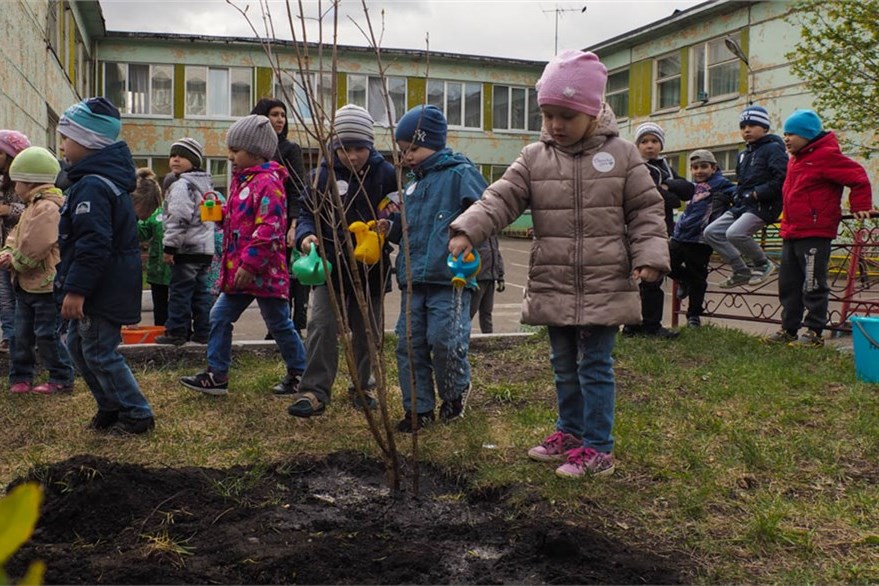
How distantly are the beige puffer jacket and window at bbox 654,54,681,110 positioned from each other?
75.2 ft

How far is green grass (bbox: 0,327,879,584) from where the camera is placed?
2828 mm

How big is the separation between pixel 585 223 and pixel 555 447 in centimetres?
99

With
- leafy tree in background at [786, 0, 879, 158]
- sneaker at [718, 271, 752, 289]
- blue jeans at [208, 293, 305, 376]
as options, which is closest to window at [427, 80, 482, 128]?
leafy tree in background at [786, 0, 879, 158]

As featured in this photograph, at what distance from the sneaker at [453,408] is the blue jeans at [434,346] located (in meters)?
0.03

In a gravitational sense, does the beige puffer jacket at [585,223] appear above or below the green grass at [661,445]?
above

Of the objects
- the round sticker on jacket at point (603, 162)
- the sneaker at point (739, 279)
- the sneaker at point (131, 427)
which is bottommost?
the sneaker at point (131, 427)

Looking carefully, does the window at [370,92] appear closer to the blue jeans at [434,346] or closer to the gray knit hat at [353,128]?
the gray knit hat at [353,128]

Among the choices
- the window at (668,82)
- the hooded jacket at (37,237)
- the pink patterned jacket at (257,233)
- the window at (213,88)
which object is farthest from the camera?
the window at (213,88)

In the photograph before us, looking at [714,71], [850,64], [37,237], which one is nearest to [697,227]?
[37,237]

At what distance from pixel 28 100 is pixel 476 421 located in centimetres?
1180

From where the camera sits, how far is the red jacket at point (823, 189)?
652 cm

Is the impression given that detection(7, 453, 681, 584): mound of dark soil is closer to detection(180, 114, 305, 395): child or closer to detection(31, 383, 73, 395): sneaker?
detection(180, 114, 305, 395): child

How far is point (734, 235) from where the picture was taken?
23.7ft

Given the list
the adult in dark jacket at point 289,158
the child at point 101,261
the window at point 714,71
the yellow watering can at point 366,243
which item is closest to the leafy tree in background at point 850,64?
the window at point 714,71
